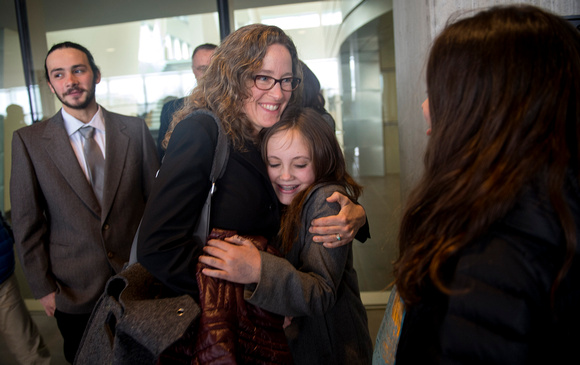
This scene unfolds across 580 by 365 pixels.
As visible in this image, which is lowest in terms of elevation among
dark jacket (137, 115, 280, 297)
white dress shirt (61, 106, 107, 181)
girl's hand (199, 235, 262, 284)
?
girl's hand (199, 235, 262, 284)

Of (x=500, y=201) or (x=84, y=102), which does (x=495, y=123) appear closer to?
(x=500, y=201)

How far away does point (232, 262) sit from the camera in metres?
1.23

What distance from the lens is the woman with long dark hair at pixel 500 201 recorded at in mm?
744

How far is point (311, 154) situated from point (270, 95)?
29cm

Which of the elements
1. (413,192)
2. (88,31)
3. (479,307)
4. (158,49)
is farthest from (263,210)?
(88,31)

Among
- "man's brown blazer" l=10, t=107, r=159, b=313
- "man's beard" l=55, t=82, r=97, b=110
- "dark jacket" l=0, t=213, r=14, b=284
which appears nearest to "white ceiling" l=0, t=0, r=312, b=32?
"man's beard" l=55, t=82, r=97, b=110

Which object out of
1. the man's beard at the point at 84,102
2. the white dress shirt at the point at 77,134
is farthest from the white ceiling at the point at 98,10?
the white dress shirt at the point at 77,134

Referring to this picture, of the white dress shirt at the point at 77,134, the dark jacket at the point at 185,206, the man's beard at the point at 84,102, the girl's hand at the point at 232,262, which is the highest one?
the man's beard at the point at 84,102

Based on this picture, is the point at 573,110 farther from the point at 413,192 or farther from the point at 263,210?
the point at 263,210

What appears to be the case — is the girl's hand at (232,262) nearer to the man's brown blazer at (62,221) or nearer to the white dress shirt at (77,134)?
the man's brown blazer at (62,221)

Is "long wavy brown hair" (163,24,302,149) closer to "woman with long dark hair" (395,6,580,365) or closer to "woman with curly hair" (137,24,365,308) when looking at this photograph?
"woman with curly hair" (137,24,365,308)

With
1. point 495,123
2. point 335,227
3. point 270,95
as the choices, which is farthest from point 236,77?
point 495,123

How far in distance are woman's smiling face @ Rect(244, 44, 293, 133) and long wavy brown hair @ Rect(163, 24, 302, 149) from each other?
0.07 feet

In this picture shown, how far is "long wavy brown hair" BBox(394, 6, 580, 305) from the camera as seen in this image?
792 mm
